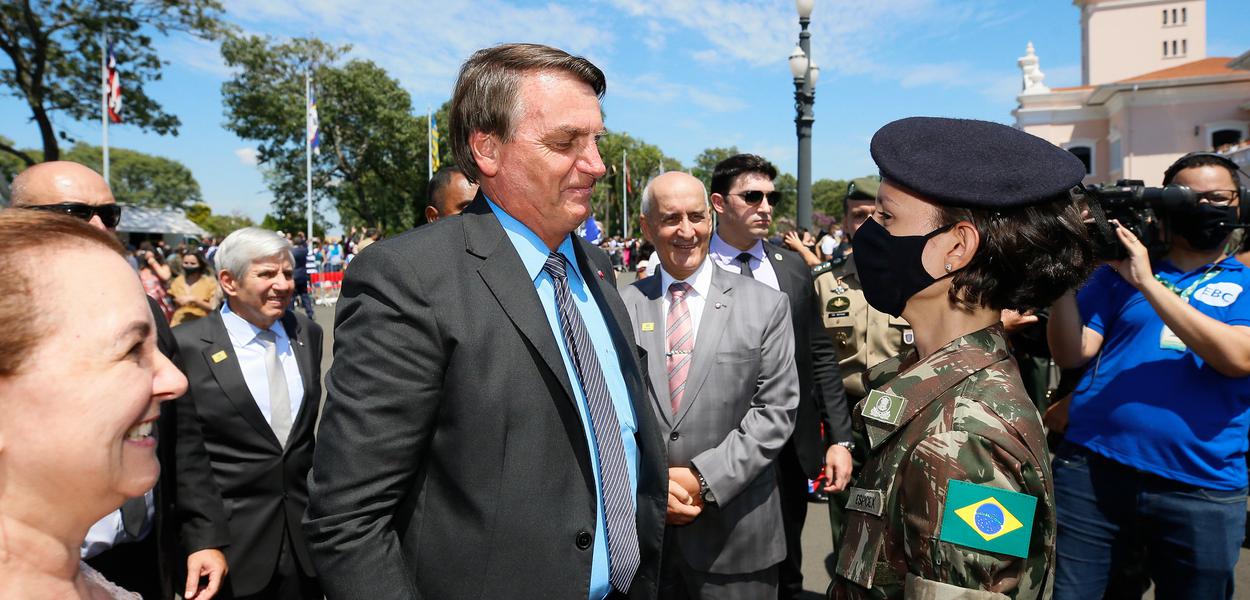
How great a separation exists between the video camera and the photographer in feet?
0.10

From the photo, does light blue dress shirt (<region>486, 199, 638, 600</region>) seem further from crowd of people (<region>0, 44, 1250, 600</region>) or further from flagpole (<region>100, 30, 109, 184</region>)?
flagpole (<region>100, 30, 109, 184</region>)

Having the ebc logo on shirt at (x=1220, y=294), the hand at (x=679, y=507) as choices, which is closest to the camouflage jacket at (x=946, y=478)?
the hand at (x=679, y=507)

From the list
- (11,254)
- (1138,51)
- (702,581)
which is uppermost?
(1138,51)

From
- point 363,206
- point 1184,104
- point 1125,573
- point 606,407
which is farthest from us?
point 363,206

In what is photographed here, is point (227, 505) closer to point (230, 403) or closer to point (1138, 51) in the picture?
point (230, 403)

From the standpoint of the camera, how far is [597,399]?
5.90 ft

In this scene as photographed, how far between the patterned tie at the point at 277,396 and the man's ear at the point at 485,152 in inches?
76.2

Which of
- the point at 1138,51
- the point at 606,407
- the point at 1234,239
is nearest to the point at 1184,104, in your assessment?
the point at 1138,51

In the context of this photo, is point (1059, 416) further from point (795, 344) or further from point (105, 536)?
point (105, 536)

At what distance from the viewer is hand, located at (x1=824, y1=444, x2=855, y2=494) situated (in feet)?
11.3

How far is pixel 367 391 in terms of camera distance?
58.7 inches

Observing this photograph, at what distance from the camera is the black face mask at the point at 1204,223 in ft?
8.70

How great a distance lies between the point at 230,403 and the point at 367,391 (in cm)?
191

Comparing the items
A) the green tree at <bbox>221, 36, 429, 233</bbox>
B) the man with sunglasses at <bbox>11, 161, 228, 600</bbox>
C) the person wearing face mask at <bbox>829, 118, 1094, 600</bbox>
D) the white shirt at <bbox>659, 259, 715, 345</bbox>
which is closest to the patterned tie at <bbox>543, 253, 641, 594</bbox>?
the person wearing face mask at <bbox>829, 118, 1094, 600</bbox>
